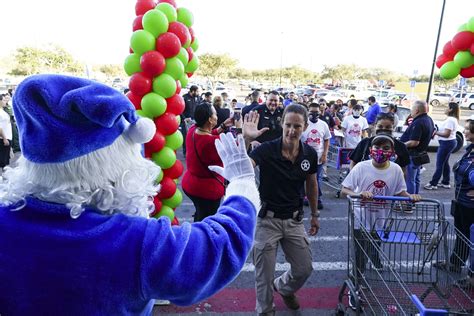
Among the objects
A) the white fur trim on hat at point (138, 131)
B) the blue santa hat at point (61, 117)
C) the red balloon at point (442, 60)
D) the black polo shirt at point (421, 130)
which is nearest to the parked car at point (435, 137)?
the black polo shirt at point (421, 130)

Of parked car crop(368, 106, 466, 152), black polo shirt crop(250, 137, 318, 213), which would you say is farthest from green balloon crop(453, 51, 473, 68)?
parked car crop(368, 106, 466, 152)

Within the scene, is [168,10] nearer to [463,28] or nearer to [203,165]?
[203,165]

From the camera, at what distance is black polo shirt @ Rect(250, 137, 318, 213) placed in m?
3.29

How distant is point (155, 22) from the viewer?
12.0 feet

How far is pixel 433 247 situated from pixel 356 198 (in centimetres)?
70

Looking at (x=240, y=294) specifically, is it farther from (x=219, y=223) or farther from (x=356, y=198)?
(x=219, y=223)

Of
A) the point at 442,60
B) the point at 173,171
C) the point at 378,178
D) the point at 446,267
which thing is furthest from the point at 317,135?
the point at 446,267

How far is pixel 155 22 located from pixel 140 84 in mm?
633

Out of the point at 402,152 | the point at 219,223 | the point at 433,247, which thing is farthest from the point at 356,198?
the point at 219,223

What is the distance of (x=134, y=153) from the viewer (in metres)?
1.24

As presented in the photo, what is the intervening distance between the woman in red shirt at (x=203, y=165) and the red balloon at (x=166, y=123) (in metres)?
0.25

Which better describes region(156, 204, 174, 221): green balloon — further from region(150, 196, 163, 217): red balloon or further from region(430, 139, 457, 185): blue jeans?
region(430, 139, 457, 185): blue jeans

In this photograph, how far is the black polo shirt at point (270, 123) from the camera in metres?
6.47

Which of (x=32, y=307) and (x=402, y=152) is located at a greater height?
(x=32, y=307)
